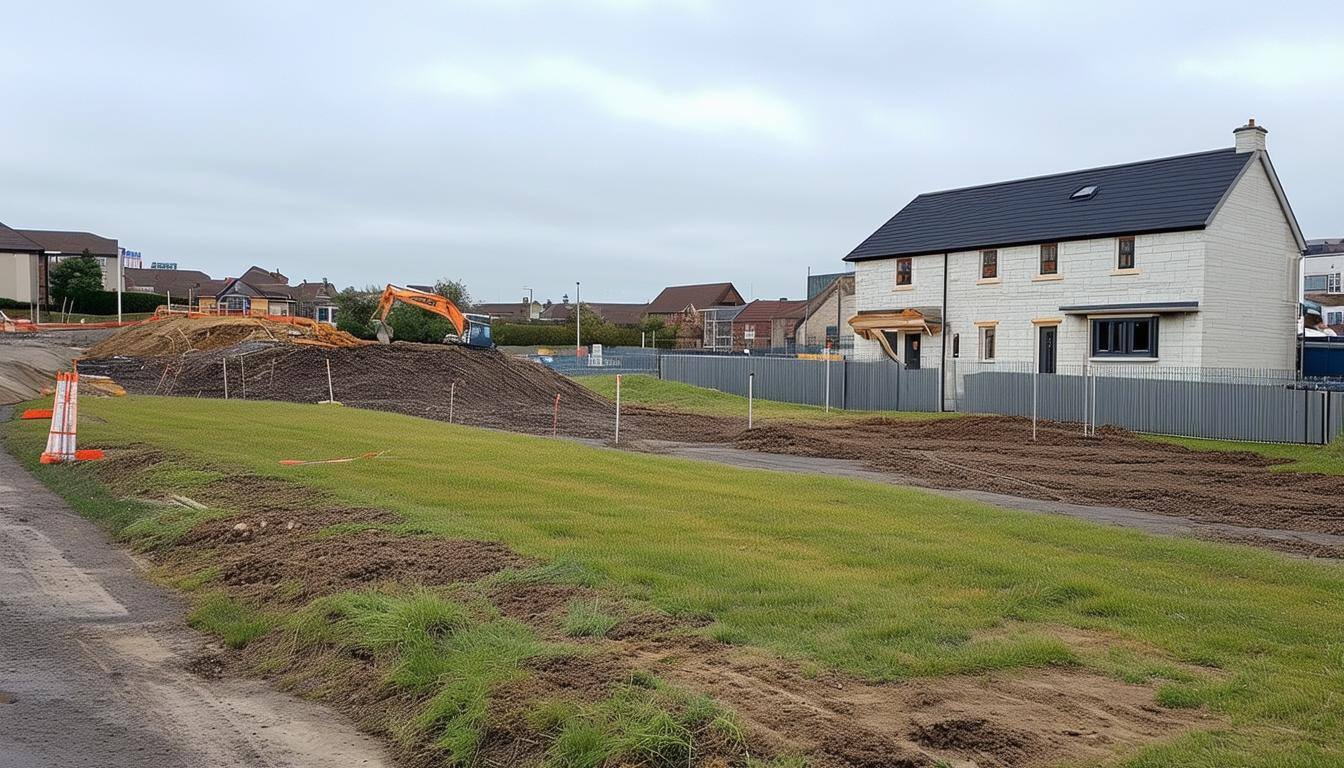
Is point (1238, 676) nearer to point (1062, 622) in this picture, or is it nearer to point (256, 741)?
point (1062, 622)

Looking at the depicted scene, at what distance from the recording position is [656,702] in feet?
20.5

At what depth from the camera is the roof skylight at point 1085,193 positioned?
150 feet

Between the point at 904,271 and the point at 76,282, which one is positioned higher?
the point at 76,282

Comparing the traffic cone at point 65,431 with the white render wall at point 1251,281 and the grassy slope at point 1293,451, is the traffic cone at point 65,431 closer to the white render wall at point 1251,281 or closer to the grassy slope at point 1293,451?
the grassy slope at point 1293,451

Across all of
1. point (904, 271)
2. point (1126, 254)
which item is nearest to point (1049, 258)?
point (1126, 254)

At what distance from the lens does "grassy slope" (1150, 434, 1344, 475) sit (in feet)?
80.8

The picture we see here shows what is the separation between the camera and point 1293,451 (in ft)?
98.0

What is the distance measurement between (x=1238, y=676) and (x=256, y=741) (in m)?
6.22

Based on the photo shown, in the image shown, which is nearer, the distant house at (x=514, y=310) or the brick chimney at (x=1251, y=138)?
the brick chimney at (x=1251, y=138)

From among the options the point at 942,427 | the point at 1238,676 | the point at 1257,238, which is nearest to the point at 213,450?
the point at 1238,676

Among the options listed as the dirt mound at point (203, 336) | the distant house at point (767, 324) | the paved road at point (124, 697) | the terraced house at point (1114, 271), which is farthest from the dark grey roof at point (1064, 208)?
the distant house at point (767, 324)

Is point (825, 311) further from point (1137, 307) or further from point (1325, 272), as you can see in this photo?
point (1137, 307)

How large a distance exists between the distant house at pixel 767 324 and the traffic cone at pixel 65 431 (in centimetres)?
8700

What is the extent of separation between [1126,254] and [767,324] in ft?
230
